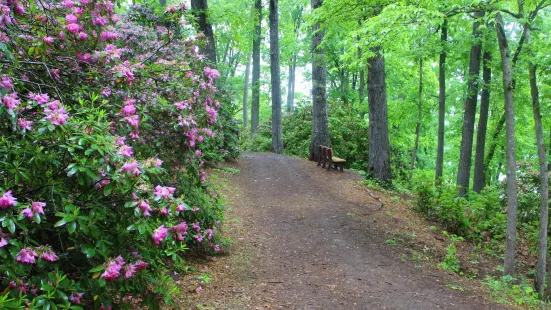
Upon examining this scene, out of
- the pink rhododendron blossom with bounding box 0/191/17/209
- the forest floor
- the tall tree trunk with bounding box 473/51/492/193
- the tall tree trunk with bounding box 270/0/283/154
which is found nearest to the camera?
the pink rhododendron blossom with bounding box 0/191/17/209

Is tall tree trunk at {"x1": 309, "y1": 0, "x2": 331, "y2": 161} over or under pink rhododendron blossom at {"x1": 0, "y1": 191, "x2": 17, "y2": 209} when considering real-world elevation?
over

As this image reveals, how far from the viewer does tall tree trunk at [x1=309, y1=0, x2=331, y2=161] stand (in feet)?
41.1

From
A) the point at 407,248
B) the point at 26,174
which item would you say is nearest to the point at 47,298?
the point at 26,174

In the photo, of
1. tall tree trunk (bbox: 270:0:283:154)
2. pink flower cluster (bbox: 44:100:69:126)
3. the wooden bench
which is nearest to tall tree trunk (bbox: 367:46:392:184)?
the wooden bench

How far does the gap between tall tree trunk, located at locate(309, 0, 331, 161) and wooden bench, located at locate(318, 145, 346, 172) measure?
32.3 inches

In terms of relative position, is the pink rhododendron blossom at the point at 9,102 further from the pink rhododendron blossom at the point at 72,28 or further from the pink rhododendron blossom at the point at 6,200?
the pink rhododendron blossom at the point at 72,28

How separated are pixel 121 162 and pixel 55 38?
4.71 feet

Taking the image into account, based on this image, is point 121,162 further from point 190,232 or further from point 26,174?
point 190,232

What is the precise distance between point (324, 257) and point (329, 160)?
619cm

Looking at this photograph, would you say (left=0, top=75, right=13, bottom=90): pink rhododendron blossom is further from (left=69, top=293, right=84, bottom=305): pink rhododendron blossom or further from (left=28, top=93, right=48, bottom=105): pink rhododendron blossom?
(left=69, top=293, right=84, bottom=305): pink rhododendron blossom

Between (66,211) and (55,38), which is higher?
(55,38)

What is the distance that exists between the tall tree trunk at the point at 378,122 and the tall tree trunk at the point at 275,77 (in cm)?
591

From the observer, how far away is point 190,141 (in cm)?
400

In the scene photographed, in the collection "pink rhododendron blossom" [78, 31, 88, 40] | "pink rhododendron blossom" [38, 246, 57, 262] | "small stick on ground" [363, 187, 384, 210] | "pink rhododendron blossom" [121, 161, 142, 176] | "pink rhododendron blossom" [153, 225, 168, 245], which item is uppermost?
"pink rhododendron blossom" [78, 31, 88, 40]
